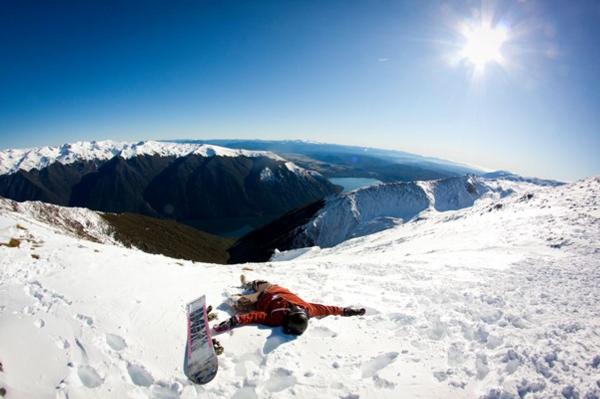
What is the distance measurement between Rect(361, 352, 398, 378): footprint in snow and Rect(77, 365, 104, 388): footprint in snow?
16.7 feet

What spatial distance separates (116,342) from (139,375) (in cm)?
118

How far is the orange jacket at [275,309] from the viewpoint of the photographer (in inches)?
297

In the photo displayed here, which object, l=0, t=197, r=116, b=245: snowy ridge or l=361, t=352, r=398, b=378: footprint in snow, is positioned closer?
l=361, t=352, r=398, b=378: footprint in snow

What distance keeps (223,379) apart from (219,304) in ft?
11.8

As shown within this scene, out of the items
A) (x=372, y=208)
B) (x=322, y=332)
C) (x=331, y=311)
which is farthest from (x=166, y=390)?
(x=372, y=208)

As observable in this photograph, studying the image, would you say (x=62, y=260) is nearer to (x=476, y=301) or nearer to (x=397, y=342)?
(x=397, y=342)

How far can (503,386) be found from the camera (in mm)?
5387

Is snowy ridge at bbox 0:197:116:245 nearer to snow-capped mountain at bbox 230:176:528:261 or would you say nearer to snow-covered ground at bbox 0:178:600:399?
snow-capped mountain at bbox 230:176:528:261

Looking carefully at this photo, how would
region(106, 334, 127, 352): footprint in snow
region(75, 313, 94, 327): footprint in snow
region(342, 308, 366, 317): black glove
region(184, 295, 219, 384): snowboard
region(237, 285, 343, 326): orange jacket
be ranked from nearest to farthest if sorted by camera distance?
region(184, 295, 219, 384): snowboard, region(106, 334, 127, 352): footprint in snow, region(75, 313, 94, 327): footprint in snow, region(237, 285, 343, 326): orange jacket, region(342, 308, 366, 317): black glove

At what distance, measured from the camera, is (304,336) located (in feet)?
23.5

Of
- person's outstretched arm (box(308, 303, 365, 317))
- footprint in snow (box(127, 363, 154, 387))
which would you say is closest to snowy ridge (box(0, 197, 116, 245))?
footprint in snow (box(127, 363, 154, 387))

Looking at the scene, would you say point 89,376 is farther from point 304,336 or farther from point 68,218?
point 68,218

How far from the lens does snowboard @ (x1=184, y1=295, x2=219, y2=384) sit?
18.5 feet

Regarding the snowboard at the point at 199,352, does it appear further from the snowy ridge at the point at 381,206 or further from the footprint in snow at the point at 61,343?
the snowy ridge at the point at 381,206
